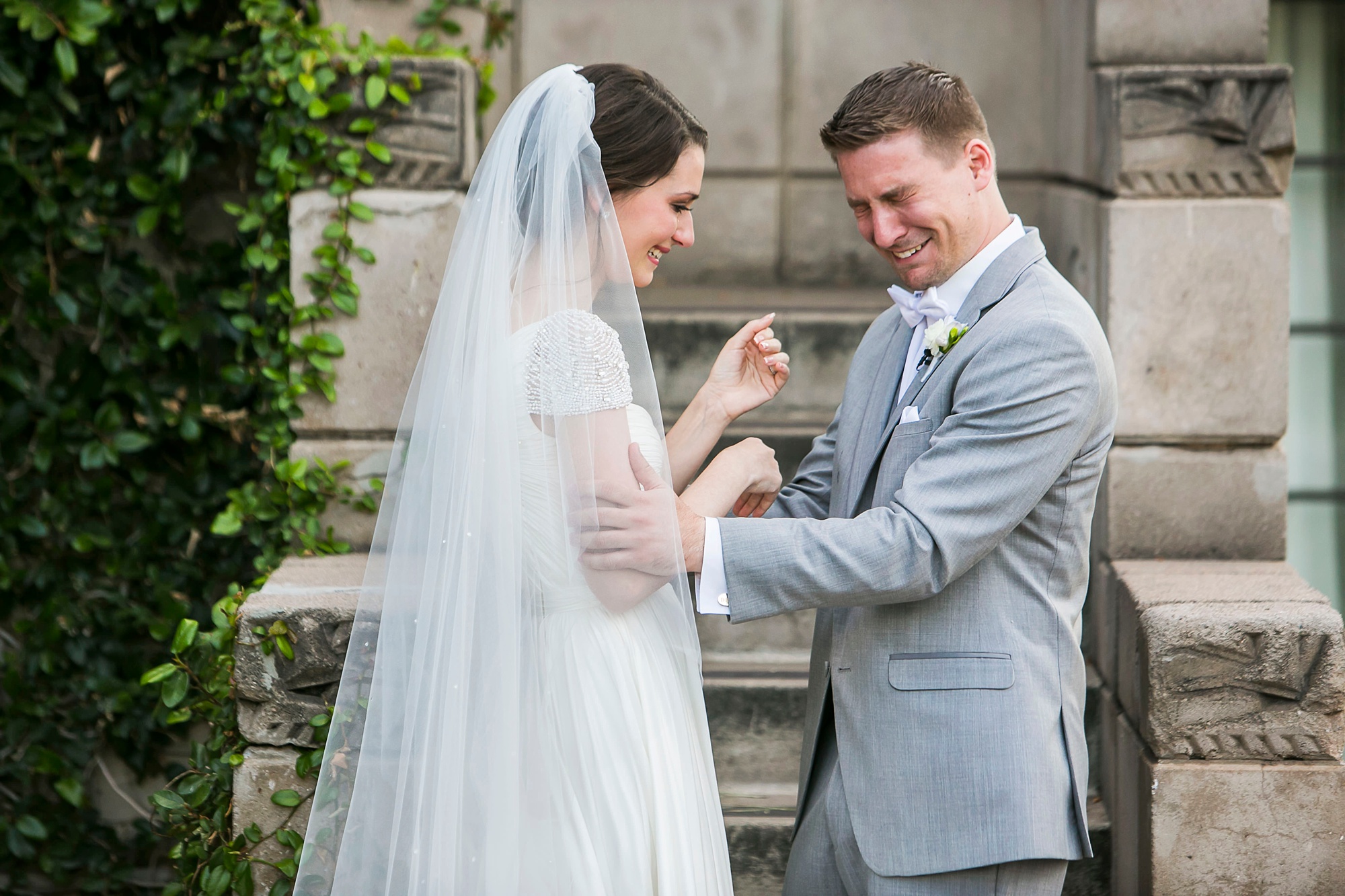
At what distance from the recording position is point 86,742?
370cm

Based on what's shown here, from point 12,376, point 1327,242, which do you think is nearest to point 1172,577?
point 1327,242

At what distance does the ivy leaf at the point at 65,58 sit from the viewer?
335 centimetres

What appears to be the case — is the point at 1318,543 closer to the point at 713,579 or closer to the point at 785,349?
the point at 785,349

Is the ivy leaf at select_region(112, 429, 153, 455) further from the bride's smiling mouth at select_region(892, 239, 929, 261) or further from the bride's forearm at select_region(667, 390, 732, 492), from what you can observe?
the bride's smiling mouth at select_region(892, 239, 929, 261)

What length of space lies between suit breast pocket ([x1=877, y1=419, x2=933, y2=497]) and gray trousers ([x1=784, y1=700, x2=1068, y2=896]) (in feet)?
1.49

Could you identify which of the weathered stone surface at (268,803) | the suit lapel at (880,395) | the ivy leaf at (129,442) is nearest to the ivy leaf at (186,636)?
the weathered stone surface at (268,803)

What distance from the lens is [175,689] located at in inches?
114

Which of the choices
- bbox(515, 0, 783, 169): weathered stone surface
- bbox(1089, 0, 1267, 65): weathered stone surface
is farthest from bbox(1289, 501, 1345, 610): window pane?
bbox(515, 0, 783, 169): weathered stone surface

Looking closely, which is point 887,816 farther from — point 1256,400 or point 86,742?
point 86,742

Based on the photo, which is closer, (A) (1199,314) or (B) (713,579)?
(B) (713,579)

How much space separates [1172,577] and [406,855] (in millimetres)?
2008

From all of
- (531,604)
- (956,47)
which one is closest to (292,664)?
(531,604)

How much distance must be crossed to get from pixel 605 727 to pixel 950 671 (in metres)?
0.60

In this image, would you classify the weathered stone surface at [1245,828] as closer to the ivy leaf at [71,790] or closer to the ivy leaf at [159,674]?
the ivy leaf at [159,674]
